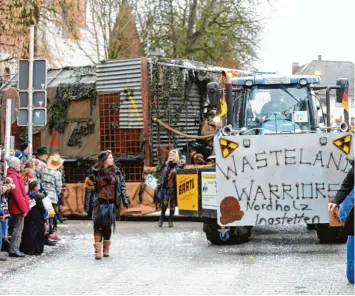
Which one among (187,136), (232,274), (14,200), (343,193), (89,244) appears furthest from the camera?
(187,136)

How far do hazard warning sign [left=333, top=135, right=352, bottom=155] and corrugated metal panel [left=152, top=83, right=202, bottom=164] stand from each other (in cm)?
992

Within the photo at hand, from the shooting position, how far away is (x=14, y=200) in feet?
53.0

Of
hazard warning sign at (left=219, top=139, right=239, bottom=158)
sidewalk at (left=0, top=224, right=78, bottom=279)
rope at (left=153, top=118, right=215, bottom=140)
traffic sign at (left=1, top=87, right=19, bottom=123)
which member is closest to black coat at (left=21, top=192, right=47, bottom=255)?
sidewalk at (left=0, top=224, right=78, bottom=279)

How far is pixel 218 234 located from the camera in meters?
18.2

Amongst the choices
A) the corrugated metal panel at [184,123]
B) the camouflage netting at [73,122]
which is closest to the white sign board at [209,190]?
the corrugated metal panel at [184,123]

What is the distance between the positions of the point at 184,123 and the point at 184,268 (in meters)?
11.8

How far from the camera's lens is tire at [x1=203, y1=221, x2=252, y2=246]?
18.2m

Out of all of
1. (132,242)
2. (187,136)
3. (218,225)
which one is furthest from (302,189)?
(187,136)

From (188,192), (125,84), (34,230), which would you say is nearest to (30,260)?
(34,230)

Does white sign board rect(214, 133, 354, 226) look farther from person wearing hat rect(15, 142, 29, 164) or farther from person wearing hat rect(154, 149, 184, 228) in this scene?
person wearing hat rect(154, 149, 184, 228)

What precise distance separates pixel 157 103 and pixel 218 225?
8337 mm

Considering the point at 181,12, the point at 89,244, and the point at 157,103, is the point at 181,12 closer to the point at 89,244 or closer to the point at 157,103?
the point at 157,103

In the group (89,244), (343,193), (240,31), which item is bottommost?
(89,244)

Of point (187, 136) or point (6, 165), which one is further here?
point (187, 136)
